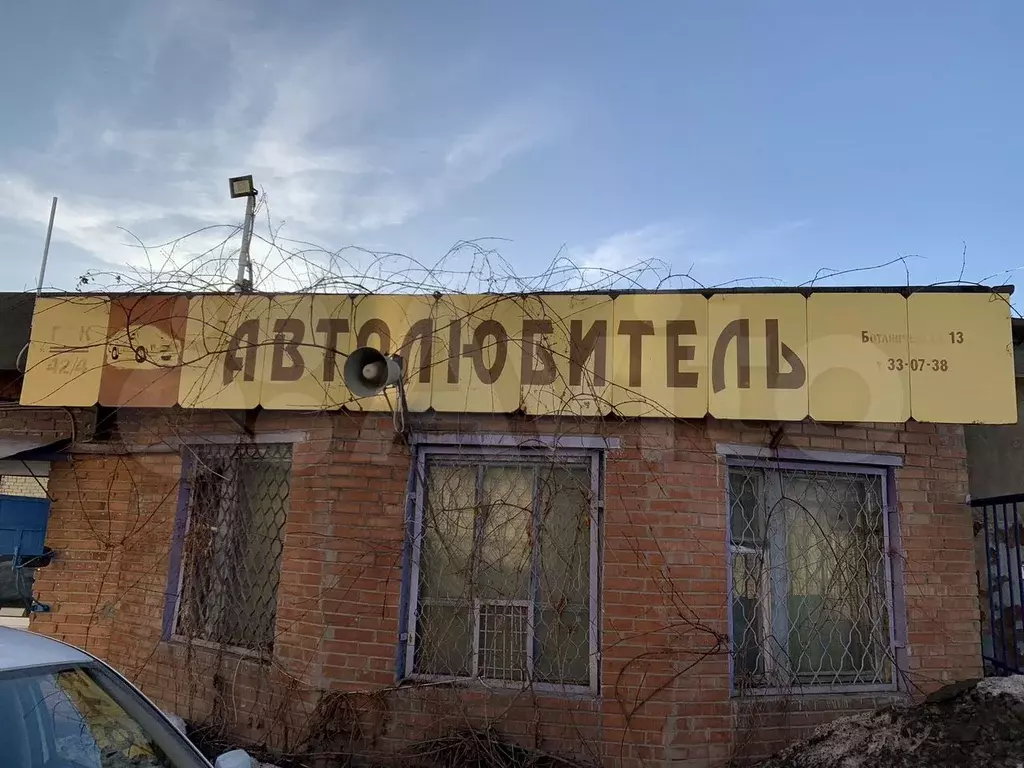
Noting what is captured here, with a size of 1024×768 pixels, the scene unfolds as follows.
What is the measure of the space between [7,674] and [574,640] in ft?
10.1

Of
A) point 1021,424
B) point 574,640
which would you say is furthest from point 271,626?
point 1021,424

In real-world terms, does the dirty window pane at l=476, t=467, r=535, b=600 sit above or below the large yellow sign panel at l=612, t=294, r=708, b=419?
below

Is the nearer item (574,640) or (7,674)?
(7,674)

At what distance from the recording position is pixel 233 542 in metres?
5.29

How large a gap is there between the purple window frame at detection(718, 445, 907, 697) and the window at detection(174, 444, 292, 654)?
3035 mm

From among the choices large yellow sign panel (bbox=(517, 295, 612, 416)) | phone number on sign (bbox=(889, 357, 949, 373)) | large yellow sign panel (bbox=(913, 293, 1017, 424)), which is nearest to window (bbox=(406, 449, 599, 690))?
large yellow sign panel (bbox=(517, 295, 612, 416))

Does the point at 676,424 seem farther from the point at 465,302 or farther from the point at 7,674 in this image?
the point at 7,674

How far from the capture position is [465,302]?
189 inches

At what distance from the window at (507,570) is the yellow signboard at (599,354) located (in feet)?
1.66

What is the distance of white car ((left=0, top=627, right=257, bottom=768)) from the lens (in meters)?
2.43

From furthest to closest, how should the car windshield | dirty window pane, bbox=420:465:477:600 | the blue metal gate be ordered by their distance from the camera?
the blue metal gate → dirty window pane, bbox=420:465:477:600 → the car windshield

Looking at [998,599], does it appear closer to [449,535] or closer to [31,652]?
[449,535]

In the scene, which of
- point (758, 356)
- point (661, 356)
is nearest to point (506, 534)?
point (661, 356)

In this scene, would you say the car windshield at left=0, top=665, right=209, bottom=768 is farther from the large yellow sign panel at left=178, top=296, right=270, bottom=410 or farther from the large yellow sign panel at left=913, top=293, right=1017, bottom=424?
the large yellow sign panel at left=913, top=293, right=1017, bottom=424
